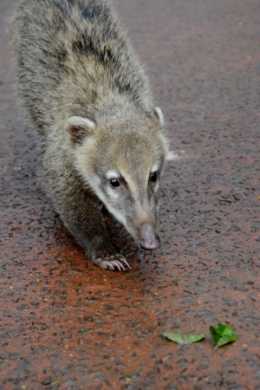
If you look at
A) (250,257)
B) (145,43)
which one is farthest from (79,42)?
(145,43)

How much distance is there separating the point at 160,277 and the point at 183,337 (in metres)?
0.68

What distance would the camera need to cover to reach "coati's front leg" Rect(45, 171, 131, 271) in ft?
14.1

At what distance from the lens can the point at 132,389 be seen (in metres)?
3.05

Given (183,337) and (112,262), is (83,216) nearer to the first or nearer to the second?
(112,262)

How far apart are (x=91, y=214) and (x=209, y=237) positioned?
0.83m

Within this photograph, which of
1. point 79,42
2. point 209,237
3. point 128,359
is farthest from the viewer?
point 79,42

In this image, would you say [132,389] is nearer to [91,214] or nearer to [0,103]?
[91,214]

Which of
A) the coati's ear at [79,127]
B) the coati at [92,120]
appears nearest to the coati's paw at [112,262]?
the coati at [92,120]

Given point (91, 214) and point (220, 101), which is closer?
point (91, 214)

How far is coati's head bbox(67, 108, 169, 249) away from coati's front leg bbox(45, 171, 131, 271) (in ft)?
0.52

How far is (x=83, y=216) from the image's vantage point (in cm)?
436

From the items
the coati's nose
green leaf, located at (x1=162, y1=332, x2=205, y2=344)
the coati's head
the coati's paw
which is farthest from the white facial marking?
green leaf, located at (x1=162, y1=332, x2=205, y2=344)

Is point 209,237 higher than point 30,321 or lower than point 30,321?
lower

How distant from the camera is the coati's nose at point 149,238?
12.1ft
